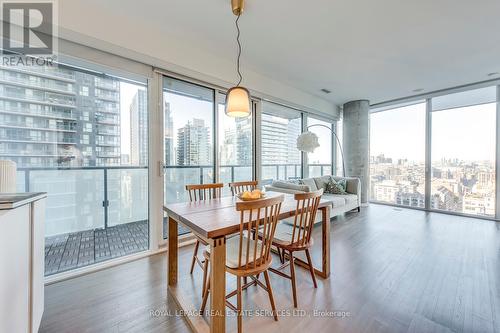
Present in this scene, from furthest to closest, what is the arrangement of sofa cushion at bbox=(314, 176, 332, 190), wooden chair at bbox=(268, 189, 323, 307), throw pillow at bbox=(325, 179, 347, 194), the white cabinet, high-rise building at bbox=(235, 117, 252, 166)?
sofa cushion at bbox=(314, 176, 332, 190) → throw pillow at bbox=(325, 179, 347, 194) → high-rise building at bbox=(235, 117, 252, 166) → wooden chair at bbox=(268, 189, 323, 307) → the white cabinet

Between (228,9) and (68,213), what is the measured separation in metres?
3.13

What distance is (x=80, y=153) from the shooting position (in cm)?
252

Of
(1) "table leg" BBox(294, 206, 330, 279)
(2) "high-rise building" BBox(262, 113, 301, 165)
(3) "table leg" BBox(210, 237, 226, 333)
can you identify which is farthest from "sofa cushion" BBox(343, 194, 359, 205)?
(3) "table leg" BBox(210, 237, 226, 333)

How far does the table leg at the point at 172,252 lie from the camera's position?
1966 millimetres

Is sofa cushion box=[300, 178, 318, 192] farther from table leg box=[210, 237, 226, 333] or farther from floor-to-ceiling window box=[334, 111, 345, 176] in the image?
table leg box=[210, 237, 226, 333]

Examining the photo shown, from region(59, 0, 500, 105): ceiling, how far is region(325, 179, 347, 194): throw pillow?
7.71 feet

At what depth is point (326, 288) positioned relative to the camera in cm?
197

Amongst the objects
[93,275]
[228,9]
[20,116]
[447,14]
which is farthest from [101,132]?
[447,14]

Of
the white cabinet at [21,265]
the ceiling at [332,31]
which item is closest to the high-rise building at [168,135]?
the ceiling at [332,31]

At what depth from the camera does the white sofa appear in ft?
12.0

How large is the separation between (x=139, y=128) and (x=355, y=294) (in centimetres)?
316

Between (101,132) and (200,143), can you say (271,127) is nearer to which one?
(200,143)

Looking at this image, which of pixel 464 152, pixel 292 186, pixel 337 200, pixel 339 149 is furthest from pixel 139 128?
pixel 464 152

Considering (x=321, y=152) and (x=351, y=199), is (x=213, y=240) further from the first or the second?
(x=321, y=152)
